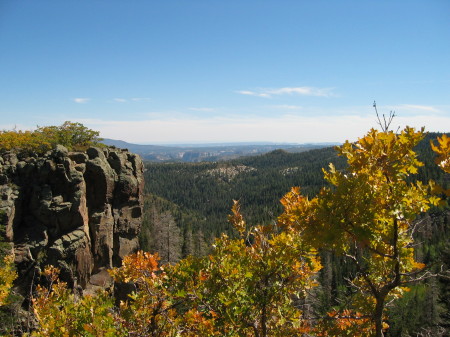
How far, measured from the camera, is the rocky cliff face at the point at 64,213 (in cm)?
1906

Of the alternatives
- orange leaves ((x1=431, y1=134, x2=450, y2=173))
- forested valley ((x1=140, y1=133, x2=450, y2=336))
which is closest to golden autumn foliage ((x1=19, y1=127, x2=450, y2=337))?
orange leaves ((x1=431, y1=134, x2=450, y2=173))

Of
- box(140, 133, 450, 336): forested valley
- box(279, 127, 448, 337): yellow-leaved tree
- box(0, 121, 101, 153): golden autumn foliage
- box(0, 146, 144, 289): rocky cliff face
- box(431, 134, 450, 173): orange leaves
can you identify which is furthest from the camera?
box(140, 133, 450, 336): forested valley

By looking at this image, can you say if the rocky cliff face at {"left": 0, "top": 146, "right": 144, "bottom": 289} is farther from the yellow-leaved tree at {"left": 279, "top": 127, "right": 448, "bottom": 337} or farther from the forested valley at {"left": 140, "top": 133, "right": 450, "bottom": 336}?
the forested valley at {"left": 140, "top": 133, "right": 450, "bottom": 336}

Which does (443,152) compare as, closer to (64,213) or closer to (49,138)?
(64,213)

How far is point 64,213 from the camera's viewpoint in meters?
20.3

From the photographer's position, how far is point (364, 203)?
4.02 m

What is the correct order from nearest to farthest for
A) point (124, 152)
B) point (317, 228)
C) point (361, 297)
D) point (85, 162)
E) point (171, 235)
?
1. point (317, 228)
2. point (361, 297)
3. point (85, 162)
4. point (124, 152)
5. point (171, 235)

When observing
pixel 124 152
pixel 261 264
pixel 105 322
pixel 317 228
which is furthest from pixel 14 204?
pixel 317 228

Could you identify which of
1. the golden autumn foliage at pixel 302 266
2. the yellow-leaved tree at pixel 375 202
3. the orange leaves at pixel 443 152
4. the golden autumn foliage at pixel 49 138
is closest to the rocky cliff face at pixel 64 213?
the golden autumn foliage at pixel 49 138

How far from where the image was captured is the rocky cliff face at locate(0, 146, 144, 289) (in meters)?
19.1

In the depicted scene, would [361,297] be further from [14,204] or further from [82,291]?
[14,204]

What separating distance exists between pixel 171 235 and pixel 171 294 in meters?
40.8

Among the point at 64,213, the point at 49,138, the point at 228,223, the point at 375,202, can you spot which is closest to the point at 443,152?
the point at 375,202

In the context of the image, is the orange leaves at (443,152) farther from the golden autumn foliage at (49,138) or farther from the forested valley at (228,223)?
the golden autumn foliage at (49,138)
